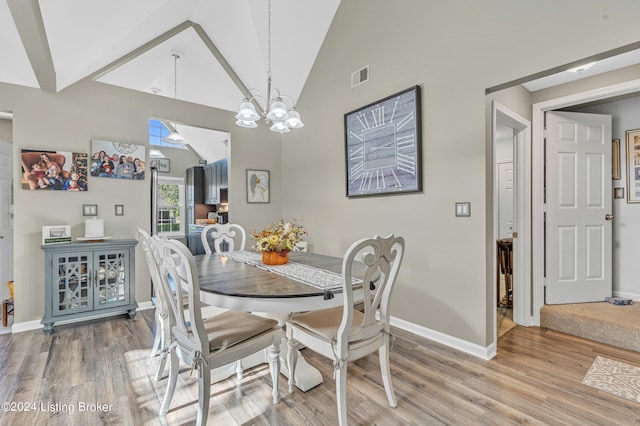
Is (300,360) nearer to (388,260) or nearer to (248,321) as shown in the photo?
(248,321)

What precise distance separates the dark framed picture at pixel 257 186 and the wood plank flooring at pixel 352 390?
239 cm

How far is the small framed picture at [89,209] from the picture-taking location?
3.29 metres

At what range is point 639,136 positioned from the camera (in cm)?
330

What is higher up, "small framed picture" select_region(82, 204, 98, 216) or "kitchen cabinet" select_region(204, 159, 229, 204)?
"kitchen cabinet" select_region(204, 159, 229, 204)

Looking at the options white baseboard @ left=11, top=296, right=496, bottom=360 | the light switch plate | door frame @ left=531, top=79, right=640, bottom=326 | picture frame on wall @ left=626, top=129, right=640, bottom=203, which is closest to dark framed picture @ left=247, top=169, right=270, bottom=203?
white baseboard @ left=11, top=296, right=496, bottom=360

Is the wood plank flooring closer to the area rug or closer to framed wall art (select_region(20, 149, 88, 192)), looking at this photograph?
the area rug

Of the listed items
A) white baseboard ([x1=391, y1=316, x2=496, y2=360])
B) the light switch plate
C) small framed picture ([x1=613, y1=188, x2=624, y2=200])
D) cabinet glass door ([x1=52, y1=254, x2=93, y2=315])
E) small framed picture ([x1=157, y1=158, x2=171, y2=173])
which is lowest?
white baseboard ([x1=391, y1=316, x2=496, y2=360])

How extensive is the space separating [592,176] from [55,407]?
16.5 ft

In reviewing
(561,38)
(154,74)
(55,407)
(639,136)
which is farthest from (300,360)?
(639,136)

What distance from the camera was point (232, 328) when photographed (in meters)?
1.74

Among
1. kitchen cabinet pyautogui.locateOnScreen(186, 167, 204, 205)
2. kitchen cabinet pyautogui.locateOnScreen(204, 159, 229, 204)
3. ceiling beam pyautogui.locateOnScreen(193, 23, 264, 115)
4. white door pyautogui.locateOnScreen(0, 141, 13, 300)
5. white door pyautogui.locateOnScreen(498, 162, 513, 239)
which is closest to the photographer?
white door pyautogui.locateOnScreen(0, 141, 13, 300)

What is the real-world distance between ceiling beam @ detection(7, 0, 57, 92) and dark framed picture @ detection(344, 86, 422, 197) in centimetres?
274

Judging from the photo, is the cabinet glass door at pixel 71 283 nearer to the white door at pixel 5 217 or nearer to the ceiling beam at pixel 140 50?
the white door at pixel 5 217

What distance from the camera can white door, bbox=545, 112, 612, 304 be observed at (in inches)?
121
